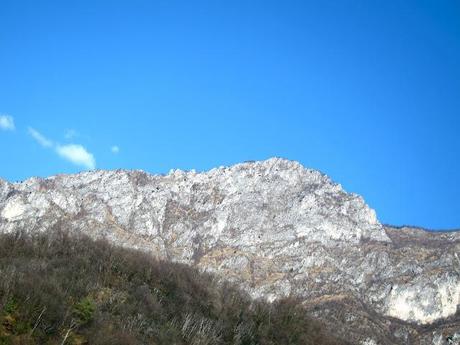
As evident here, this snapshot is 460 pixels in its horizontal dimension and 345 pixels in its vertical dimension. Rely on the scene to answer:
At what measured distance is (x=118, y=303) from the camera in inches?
671

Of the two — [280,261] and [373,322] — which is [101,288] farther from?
[280,261]

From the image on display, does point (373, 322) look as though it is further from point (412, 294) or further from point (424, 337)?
point (412, 294)

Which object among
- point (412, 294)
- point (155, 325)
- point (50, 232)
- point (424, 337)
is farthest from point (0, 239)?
point (412, 294)

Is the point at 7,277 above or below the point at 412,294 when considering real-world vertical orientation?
below

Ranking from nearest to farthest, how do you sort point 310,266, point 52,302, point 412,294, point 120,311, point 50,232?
1. point 52,302
2. point 120,311
3. point 50,232
4. point 412,294
5. point 310,266

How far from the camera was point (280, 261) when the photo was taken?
627 feet

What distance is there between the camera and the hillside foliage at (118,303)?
44.5ft

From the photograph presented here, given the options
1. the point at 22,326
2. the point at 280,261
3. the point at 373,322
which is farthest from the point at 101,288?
the point at 280,261

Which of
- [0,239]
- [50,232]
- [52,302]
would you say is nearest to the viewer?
[52,302]

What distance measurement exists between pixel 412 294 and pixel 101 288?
16466 centimetres

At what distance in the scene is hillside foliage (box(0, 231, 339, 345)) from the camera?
13555 millimetres

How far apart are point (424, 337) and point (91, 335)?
151 m

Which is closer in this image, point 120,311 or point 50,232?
point 120,311

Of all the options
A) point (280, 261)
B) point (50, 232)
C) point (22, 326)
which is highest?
point (280, 261)
